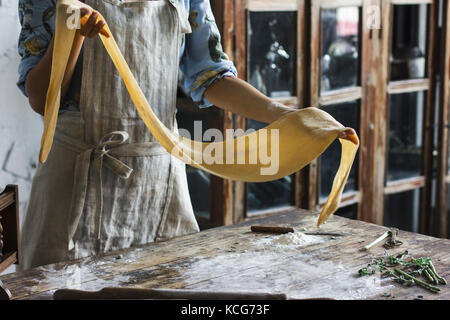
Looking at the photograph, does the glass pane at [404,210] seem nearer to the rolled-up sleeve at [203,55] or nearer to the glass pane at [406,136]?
the glass pane at [406,136]

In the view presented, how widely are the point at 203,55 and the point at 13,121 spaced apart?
925mm

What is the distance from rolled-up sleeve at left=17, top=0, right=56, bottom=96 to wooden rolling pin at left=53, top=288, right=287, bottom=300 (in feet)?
2.19

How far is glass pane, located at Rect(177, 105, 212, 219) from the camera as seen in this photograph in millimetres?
2637

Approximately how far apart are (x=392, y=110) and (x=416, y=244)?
6.76 ft

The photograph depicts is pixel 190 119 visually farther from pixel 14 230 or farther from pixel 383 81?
pixel 14 230

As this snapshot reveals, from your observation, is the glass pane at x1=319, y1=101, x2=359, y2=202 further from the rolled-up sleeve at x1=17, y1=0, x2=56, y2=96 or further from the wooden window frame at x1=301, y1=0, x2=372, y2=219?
the rolled-up sleeve at x1=17, y1=0, x2=56, y2=96

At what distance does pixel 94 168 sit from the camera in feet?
5.33

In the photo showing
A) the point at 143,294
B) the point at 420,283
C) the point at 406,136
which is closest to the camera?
the point at 143,294

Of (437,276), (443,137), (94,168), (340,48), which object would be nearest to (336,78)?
(340,48)

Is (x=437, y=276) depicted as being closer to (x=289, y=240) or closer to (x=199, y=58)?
(x=289, y=240)

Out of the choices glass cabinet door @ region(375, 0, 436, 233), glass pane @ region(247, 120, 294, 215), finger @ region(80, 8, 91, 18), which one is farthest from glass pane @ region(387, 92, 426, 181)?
finger @ region(80, 8, 91, 18)

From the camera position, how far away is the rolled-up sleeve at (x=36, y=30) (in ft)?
5.08

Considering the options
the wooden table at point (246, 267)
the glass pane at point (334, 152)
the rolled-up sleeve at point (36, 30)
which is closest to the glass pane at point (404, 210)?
the glass pane at point (334, 152)

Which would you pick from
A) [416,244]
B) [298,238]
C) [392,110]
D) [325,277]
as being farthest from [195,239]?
[392,110]
